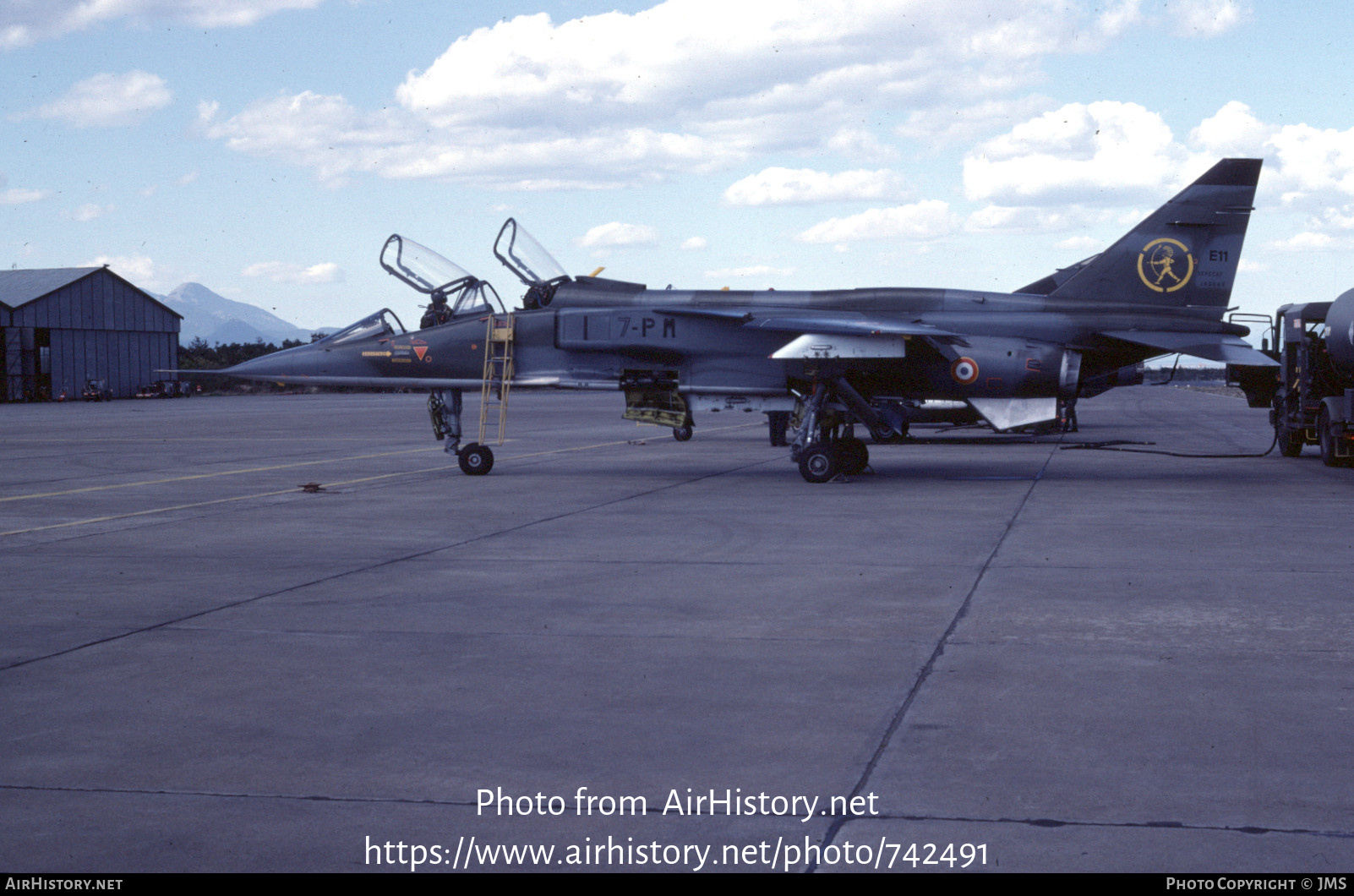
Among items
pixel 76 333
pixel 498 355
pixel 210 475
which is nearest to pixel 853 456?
pixel 498 355

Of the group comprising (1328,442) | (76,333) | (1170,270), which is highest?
(76,333)

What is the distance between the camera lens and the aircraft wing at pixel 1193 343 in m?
16.8

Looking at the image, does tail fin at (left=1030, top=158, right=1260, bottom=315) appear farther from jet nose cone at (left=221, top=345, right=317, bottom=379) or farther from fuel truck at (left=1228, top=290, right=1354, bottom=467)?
jet nose cone at (left=221, top=345, right=317, bottom=379)

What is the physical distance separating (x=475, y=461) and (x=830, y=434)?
510 centimetres

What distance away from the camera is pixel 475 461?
715 inches

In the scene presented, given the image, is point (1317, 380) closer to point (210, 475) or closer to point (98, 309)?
point (210, 475)

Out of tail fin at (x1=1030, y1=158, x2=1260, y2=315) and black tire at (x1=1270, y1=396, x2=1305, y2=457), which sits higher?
tail fin at (x1=1030, y1=158, x2=1260, y2=315)

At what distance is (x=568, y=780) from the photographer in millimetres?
4555

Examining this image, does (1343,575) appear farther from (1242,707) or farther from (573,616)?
(573,616)

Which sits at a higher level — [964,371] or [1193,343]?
[1193,343]

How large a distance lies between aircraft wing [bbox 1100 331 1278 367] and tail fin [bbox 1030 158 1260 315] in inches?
22.5

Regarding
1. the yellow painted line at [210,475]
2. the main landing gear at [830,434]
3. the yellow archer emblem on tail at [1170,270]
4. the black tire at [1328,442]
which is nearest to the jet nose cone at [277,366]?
the yellow painted line at [210,475]

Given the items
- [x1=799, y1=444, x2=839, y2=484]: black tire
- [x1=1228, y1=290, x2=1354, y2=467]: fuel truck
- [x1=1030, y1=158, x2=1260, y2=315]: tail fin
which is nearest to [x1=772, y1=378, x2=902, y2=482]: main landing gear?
[x1=799, y1=444, x2=839, y2=484]: black tire

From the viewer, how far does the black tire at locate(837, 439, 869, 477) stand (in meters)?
17.6
